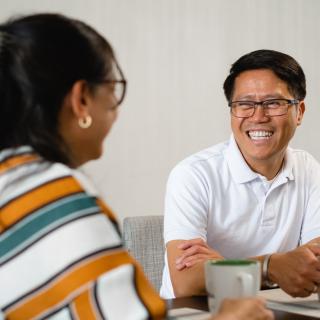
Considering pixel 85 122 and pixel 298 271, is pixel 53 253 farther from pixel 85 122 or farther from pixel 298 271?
pixel 298 271

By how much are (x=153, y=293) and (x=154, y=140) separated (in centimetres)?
234

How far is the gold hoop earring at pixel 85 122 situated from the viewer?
0.91m

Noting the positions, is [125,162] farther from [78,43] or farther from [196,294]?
[78,43]

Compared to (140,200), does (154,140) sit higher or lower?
higher

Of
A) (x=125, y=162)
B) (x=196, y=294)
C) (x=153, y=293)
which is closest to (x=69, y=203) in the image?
(x=153, y=293)

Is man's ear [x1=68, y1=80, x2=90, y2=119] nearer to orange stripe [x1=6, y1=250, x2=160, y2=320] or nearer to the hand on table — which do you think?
orange stripe [x1=6, y1=250, x2=160, y2=320]

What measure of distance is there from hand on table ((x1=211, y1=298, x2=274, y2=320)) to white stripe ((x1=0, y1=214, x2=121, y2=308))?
0.69 feet

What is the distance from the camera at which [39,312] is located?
757 millimetres

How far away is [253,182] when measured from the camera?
1.87 m

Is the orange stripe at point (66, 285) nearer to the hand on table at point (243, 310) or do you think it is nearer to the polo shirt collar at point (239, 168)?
the hand on table at point (243, 310)

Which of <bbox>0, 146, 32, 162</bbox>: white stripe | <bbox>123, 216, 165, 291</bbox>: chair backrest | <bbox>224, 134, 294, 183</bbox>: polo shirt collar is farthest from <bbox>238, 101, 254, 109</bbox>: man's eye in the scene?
<bbox>0, 146, 32, 162</bbox>: white stripe

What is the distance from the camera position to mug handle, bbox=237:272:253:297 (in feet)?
3.14

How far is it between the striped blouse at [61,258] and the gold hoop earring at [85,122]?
0.44ft

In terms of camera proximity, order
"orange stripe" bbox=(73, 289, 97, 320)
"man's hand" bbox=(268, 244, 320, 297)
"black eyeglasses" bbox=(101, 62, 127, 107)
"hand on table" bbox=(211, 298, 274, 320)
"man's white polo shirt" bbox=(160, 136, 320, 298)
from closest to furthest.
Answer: "orange stripe" bbox=(73, 289, 97, 320) → "hand on table" bbox=(211, 298, 274, 320) → "black eyeglasses" bbox=(101, 62, 127, 107) → "man's hand" bbox=(268, 244, 320, 297) → "man's white polo shirt" bbox=(160, 136, 320, 298)
